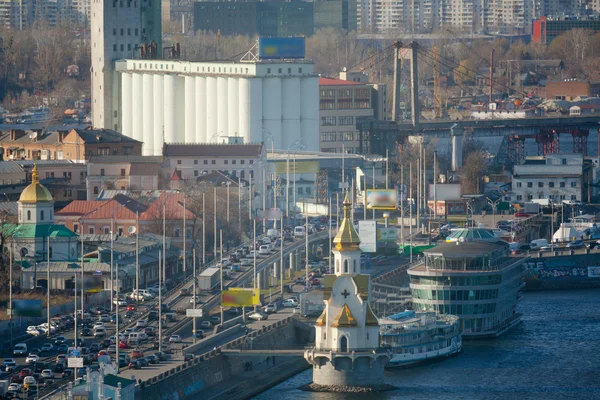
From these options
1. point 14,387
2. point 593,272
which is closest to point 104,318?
point 14,387

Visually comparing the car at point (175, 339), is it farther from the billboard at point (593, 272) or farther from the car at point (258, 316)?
the billboard at point (593, 272)

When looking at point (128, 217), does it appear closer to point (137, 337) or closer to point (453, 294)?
point (453, 294)

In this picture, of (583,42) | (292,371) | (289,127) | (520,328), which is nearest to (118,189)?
(289,127)

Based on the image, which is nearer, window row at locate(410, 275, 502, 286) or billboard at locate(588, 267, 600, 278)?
window row at locate(410, 275, 502, 286)

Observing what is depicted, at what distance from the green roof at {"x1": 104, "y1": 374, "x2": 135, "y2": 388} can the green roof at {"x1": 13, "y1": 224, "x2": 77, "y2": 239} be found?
65.2 feet

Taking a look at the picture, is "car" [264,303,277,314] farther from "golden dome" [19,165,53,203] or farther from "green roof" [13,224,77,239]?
"golden dome" [19,165,53,203]

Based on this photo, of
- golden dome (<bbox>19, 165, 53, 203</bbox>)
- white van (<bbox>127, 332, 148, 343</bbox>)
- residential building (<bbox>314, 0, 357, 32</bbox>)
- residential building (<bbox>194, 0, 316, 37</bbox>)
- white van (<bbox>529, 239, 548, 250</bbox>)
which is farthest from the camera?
residential building (<bbox>314, 0, 357, 32</bbox>)

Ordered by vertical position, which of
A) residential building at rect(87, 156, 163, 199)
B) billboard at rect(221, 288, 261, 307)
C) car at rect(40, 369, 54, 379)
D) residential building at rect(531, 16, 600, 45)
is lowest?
car at rect(40, 369, 54, 379)

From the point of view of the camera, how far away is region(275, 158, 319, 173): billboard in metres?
82.4

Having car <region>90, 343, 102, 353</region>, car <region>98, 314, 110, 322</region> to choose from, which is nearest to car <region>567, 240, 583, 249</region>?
car <region>98, 314, 110, 322</region>

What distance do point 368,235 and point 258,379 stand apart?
17658mm

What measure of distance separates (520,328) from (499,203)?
24.2m

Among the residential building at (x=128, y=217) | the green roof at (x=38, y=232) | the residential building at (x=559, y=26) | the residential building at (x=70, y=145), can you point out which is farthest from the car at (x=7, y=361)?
the residential building at (x=559, y=26)

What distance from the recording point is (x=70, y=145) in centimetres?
8419
